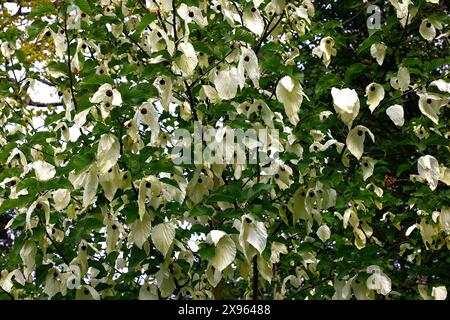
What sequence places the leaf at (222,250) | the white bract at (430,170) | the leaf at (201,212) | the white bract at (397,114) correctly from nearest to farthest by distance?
the leaf at (222,250)
the leaf at (201,212)
the white bract at (397,114)
the white bract at (430,170)

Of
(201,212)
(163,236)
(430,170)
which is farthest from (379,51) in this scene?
(163,236)

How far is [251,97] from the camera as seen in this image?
1981mm

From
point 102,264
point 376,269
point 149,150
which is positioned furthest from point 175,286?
point 376,269

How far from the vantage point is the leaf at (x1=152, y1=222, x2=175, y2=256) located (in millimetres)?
1650

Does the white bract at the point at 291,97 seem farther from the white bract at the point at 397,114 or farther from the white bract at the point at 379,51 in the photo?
the white bract at the point at 379,51

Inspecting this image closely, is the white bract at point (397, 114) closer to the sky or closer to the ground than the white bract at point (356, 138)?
closer to the sky

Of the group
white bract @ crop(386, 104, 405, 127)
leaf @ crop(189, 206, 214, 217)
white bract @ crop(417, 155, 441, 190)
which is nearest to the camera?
leaf @ crop(189, 206, 214, 217)

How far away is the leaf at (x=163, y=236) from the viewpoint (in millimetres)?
1650

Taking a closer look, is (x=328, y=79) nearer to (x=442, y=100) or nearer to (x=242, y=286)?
(x=442, y=100)

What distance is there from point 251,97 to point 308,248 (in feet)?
2.15

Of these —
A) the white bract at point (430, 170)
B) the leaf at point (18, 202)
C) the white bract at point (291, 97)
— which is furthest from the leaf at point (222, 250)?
the white bract at point (430, 170)

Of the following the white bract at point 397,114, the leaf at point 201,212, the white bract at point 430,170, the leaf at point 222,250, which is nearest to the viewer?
the leaf at point 222,250

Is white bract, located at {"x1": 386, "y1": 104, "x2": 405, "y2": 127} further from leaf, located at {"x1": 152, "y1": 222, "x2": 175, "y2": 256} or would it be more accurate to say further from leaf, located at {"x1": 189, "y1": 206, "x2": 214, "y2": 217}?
leaf, located at {"x1": 152, "y1": 222, "x2": 175, "y2": 256}

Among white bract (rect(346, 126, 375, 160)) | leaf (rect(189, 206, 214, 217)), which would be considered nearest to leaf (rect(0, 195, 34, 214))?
leaf (rect(189, 206, 214, 217))
